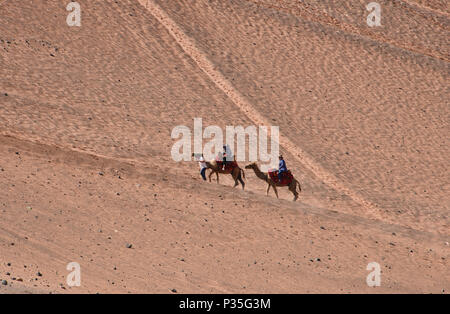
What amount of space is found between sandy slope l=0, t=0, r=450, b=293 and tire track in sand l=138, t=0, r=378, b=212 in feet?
0.23

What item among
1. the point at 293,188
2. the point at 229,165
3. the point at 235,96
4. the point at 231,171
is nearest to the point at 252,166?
the point at 231,171

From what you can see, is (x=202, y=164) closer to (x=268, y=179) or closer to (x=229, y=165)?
(x=229, y=165)

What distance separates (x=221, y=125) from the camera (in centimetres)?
3016

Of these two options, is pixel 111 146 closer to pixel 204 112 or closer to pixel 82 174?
pixel 82 174

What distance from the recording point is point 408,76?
1417 inches

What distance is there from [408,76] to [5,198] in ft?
68.5

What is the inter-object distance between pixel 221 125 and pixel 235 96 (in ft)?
8.15

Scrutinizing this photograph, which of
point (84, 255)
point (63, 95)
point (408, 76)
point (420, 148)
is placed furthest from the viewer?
point (408, 76)

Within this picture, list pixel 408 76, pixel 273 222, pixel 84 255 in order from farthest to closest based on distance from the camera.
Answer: pixel 408 76 → pixel 273 222 → pixel 84 255

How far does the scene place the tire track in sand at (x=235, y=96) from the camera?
28016 millimetres

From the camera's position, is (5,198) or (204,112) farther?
(204,112)

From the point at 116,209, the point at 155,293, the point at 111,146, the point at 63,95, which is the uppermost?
the point at 63,95

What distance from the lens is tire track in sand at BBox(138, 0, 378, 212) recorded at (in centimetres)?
2802

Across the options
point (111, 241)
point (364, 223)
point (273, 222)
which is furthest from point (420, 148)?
point (111, 241)
